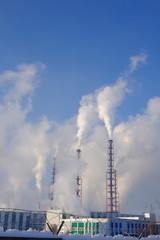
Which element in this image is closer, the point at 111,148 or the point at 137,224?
the point at 137,224

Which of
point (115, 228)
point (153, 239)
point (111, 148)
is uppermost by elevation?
point (111, 148)

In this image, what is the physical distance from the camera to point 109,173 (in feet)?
388

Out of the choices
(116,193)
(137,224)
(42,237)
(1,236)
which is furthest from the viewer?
(116,193)

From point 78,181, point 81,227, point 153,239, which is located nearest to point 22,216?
point 78,181

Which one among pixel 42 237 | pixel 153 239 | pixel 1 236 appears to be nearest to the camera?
pixel 1 236

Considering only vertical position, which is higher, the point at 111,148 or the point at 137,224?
the point at 111,148

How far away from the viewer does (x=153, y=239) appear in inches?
439

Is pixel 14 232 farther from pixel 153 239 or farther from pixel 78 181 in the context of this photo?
pixel 78 181

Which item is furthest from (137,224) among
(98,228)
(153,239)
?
(153,239)

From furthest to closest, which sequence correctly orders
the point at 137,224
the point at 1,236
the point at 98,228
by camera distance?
the point at 137,224 < the point at 98,228 < the point at 1,236

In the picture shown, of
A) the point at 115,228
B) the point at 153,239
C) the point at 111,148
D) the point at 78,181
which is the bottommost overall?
the point at 115,228

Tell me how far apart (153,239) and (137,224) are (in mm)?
102165

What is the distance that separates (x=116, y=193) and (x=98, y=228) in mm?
26968

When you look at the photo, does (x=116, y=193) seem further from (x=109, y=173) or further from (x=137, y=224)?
(x=137, y=224)
